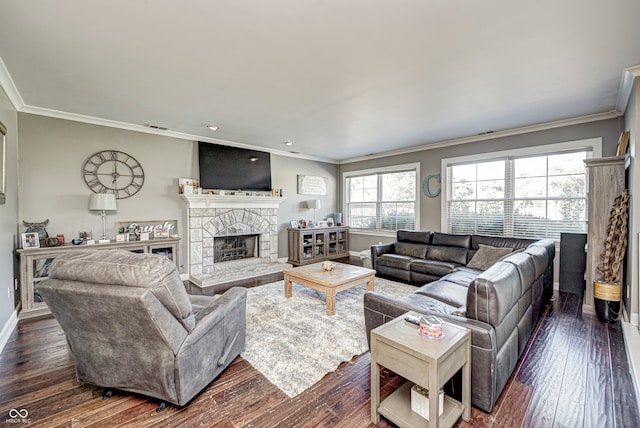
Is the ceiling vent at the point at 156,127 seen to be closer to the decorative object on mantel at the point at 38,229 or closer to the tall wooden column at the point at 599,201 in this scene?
the decorative object on mantel at the point at 38,229

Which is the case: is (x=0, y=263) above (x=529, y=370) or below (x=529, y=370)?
above

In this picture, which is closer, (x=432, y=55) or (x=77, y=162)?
(x=432, y=55)

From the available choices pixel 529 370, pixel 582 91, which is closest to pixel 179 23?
pixel 529 370

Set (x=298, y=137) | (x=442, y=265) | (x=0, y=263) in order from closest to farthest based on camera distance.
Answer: (x=0, y=263) < (x=442, y=265) < (x=298, y=137)

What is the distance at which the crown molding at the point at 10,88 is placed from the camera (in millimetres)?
2686

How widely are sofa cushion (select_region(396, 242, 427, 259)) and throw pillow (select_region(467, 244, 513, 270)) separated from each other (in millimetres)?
922

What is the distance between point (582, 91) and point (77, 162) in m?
6.69

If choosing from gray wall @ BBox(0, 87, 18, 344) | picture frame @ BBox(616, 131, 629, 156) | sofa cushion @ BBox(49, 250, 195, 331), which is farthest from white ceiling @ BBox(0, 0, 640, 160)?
sofa cushion @ BBox(49, 250, 195, 331)

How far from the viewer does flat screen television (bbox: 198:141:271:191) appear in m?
5.32

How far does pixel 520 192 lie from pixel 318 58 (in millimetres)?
4335

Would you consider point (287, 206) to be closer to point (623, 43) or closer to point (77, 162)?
point (77, 162)

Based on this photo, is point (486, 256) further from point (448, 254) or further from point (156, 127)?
point (156, 127)

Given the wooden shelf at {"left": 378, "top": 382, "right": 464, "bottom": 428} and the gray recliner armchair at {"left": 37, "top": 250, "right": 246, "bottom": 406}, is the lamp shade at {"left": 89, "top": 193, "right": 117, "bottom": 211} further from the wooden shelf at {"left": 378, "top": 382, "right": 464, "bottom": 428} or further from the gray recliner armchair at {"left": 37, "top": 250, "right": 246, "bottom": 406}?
the wooden shelf at {"left": 378, "top": 382, "right": 464, "bottom": 428}

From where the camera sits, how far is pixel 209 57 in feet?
8.01
